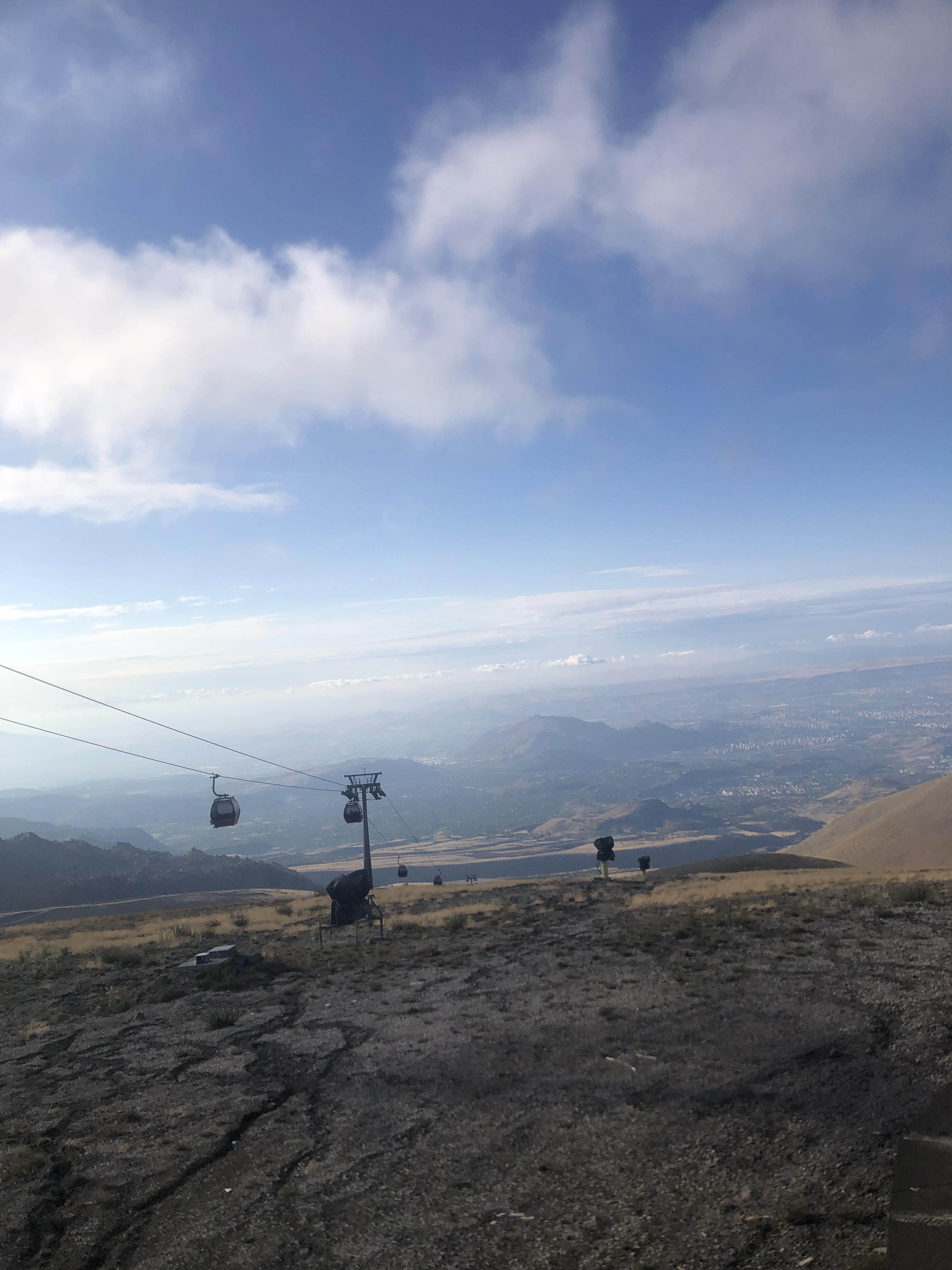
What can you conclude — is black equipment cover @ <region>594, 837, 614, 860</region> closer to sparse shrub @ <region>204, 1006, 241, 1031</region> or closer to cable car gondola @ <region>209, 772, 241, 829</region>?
sparse shrub @ <region>204, 1006, 241, 1031</region>

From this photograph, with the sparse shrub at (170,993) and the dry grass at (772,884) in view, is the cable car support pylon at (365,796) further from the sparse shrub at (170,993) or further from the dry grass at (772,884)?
the sparse shrub at (170,993)

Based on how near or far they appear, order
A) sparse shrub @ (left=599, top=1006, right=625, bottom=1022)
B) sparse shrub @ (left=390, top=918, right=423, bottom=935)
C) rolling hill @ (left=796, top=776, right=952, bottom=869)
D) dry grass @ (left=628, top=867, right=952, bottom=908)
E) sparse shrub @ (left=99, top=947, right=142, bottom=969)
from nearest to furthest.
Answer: sparse shrub @ (left=599, top=1006, right=625, bottom=1022), sparse shrub @ (left=99, top=947, right=142, bottom=969), dry grass @ (left=628, top=867, right=952, bottom=908), sparse shrub @ (left=390, top=918, right=423, bottom=935), rolling hill @ (left=796, top=776, right=952, bottom=869)

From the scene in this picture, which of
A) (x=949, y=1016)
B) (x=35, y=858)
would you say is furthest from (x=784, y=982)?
(x=35, y=858)

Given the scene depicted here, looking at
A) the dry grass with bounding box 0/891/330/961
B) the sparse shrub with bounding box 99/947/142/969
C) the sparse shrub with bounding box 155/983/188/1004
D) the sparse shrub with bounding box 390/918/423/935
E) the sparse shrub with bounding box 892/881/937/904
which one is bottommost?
the dry grass with bounding box 0/891/330/961

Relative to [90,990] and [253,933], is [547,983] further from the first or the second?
[253,933]

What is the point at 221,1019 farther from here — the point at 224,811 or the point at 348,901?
the point at 224,811

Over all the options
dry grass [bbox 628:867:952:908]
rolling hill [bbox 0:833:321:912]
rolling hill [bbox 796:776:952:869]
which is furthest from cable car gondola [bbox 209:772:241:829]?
rolling hill [bbox 0:833:321:912]
